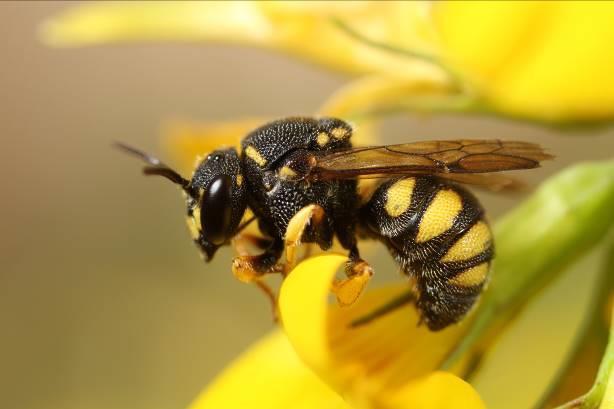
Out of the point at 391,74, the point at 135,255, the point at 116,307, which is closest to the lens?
the point at 391,74

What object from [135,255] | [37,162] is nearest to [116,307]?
[135,255]

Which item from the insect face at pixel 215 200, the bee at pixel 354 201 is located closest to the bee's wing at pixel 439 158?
the bee at pixel 354 201

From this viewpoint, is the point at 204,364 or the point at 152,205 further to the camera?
the point at 152,205

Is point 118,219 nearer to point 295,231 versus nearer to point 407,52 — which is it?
point 407,52

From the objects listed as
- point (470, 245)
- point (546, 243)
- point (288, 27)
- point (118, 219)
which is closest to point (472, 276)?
point (470, 245)

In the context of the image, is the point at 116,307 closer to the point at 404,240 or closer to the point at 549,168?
the point at 549,168

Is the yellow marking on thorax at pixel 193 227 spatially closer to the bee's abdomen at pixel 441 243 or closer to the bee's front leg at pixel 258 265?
the bee's front leg at pixel 258 265
